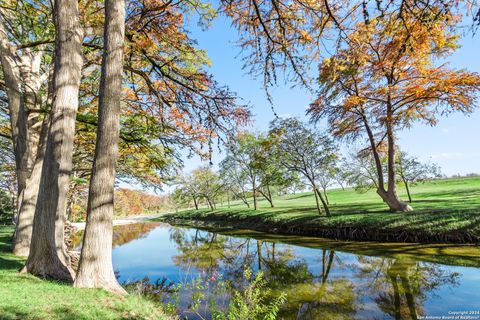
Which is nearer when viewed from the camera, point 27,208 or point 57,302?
point 57,302

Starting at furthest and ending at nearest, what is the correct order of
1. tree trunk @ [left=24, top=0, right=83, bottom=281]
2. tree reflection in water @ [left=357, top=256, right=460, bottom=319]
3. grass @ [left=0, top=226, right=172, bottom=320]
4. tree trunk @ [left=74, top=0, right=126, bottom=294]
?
tree reflection in water @ [left=357, top=256, right=460, bottom=319], tree trunk @ [left=24, top=0, right=83, bottom=281], tree trunk @ [left=74, top=0, right=126, bottom=294], grass @ [left=0, top=226, right=172, bottom=320]

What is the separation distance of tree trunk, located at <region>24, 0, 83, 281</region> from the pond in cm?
285

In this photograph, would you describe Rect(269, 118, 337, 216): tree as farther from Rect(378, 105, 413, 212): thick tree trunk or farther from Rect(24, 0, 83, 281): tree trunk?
Rect(24, 0, 83, 281): tree trunk

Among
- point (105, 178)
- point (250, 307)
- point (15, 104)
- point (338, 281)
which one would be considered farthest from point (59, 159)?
point (338, 281)

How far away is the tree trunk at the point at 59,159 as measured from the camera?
18.1ft

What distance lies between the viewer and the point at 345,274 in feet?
28.7

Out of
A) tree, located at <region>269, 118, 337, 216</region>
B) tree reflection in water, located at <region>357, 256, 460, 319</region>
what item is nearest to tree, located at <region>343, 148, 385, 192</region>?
tree, located at <region>269, 118, 337, 216</region>

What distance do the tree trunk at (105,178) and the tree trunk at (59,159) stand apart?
1.20m

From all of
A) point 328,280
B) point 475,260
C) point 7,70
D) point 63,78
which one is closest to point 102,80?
point 63,78

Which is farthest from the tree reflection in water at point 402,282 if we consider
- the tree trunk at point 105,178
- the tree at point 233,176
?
the tree at point 233,176

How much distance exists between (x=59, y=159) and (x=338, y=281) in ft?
26.9

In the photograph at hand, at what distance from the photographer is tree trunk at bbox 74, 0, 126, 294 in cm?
479

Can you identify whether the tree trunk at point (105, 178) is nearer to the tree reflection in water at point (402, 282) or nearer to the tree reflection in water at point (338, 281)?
the tree reflection in water at point (338, 281)

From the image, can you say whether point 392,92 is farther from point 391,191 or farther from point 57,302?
point 57,302
